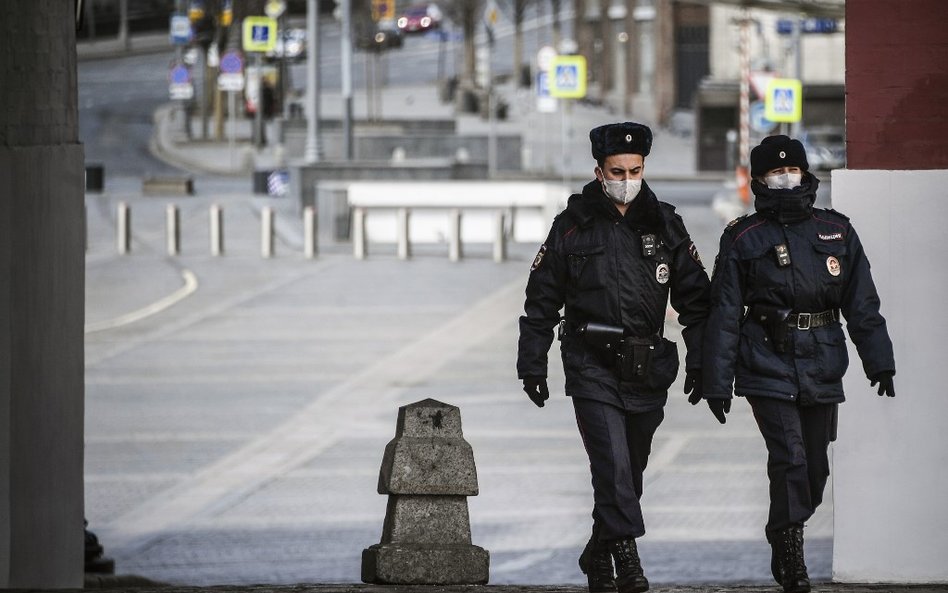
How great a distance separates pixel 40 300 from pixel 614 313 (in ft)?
9.86

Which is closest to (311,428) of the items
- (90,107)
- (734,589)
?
(734,589)

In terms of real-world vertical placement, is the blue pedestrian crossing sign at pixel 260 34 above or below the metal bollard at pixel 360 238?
above

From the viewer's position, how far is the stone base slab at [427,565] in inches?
334

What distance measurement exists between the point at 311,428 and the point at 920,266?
8.96 meters

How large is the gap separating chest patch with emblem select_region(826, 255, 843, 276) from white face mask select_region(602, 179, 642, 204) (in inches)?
29.4

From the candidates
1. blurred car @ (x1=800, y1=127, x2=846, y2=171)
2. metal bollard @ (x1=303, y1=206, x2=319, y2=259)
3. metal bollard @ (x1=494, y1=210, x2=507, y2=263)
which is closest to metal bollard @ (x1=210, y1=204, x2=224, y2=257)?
metal bollard @ (x1=303, y1=206, x2=319, y2=259)

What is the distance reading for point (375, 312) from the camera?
2486cm

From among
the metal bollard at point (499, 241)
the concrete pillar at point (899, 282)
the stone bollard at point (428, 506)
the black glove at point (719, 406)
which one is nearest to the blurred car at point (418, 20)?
the metal bollard at point (499, 241)

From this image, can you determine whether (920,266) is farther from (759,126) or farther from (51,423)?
(759,126)

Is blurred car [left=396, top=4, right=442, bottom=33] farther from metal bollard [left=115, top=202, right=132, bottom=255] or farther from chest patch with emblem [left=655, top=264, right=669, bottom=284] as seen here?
chest patch with emblem [left=655, top=264, right=669, bottom=284]

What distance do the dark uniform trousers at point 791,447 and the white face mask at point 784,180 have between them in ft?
2.57

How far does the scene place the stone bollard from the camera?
8.50m

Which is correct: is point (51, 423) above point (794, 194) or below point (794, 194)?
below

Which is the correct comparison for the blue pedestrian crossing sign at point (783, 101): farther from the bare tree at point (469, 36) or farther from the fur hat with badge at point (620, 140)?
the bare tree at point (469, 36)
